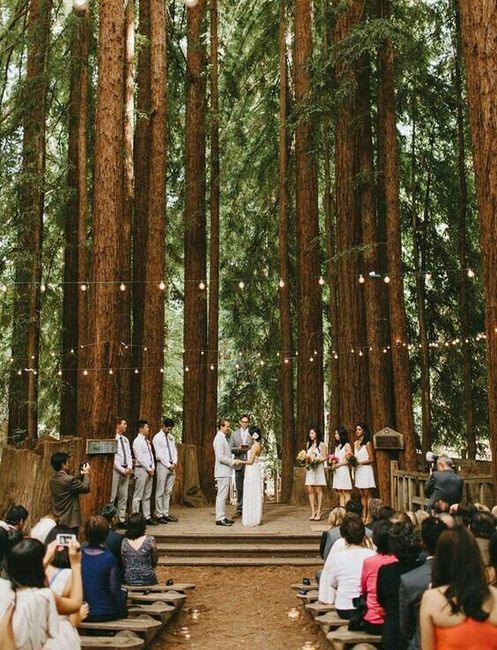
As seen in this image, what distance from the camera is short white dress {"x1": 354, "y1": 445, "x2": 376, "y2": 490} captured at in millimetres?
12539

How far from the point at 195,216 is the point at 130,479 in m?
6.83

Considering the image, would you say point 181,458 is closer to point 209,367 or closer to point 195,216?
point 209,367

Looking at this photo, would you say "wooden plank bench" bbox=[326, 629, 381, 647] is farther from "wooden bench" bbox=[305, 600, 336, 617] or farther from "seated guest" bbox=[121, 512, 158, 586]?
"seated guest" bbox=[121, 512, 158, 586]

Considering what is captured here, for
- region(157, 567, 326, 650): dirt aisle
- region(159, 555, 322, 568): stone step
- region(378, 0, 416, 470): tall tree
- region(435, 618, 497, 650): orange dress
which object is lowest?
region(157, 567, 326, 650): dirt aisle

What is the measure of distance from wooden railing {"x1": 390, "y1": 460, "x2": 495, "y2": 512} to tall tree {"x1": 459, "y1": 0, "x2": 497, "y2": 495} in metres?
1.57

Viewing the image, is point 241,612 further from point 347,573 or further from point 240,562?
point 347,573

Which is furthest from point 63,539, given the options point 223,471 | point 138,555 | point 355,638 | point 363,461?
point 223,471

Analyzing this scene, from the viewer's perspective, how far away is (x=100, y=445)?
11.4 meters

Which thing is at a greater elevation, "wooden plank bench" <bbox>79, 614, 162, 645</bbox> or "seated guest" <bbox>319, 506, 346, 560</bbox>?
"seated guest" <bbox>319, 506, 346, 560</bbox>

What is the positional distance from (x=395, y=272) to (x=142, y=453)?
5.37 metres

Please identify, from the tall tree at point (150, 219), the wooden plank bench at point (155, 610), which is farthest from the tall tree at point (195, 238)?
the wooden plank bench at point (155, 610)

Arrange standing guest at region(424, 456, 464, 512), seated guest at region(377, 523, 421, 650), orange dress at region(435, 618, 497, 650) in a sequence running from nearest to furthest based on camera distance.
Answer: orange dress at region(435, 618, 497, 650) → seated guest at region(377, 523, 421, 650) → standing guest at region(424, 456, 464, 512)

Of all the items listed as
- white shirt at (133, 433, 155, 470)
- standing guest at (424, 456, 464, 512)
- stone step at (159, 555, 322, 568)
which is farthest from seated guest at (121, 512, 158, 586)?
white shirt at (133, 433, 155, 470)

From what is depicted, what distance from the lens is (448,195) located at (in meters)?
19.9
